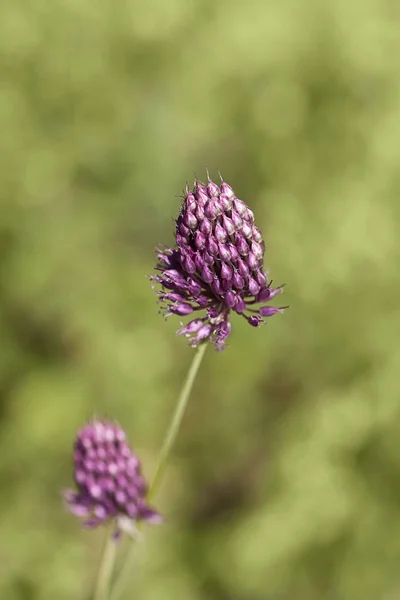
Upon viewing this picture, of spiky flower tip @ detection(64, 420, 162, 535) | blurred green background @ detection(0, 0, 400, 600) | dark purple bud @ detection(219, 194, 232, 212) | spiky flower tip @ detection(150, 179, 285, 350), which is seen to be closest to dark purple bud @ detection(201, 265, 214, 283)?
spiky flower tip @ detection(150, 179, 285, 350)

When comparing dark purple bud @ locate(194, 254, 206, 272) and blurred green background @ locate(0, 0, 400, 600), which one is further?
blurred green background @ locate(0, 0, 400, 600)

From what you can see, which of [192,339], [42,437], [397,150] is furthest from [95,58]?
[192,339]

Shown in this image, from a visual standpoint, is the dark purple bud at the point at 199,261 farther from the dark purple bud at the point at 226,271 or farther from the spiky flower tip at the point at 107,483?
the spiky flower tip at the point at 107,483

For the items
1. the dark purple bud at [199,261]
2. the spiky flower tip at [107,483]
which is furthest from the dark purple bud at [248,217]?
the spiky flower tip at [107,483]

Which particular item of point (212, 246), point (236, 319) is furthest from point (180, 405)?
point (236, 319)

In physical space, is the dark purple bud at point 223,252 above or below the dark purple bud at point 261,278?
below

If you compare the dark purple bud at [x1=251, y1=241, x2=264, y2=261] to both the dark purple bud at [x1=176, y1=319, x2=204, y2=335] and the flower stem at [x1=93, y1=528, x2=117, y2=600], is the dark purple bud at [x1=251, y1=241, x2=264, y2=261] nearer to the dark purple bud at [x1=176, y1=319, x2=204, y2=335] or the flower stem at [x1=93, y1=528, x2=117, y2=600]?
the dark purple bud at [x1=176, y1=319, x2=204, y2=335]

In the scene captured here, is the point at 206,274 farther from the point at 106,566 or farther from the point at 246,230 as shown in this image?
the point at 106,566
